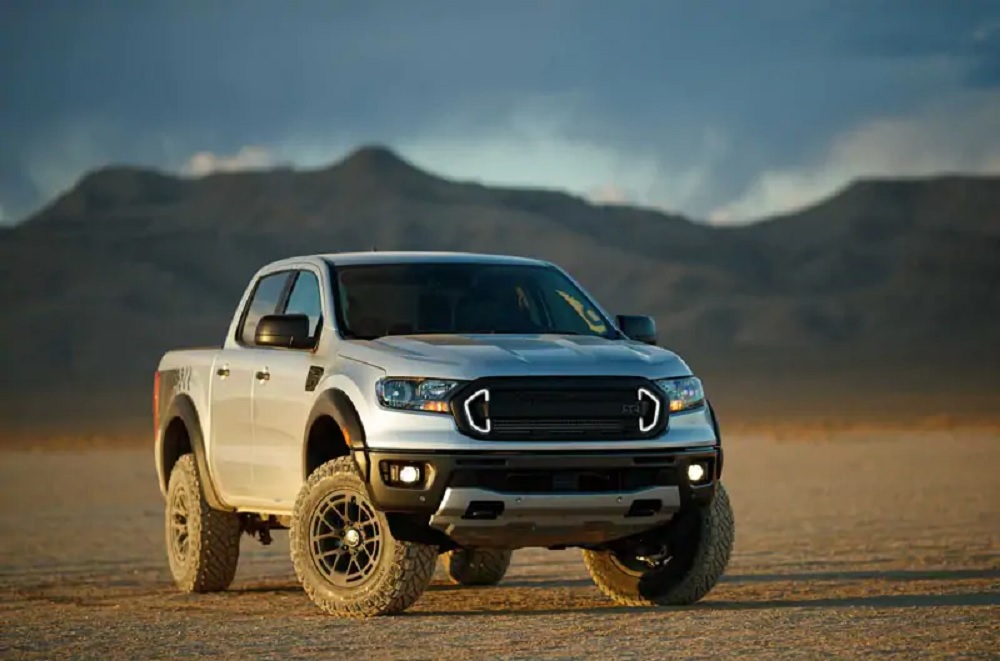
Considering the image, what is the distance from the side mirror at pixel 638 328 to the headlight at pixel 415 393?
187 centimetres

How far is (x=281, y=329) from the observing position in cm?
1155

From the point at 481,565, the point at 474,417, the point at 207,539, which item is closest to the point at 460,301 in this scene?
the point at 474,417

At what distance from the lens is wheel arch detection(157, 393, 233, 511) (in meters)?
13.3

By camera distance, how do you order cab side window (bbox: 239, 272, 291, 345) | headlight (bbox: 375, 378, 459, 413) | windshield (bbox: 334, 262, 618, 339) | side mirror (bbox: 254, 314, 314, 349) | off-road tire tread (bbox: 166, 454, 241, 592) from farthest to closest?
off-road tire tread (bbox: 166, 454, 241, 592) < cab side window (bbox: 239, 272, 291, 345) < windshield (bbox: 334, 262, 618, 339) < side mirror (bbox: 254, 314, 314, 349) < headlight (bbox: 375, 378, 459, 413)

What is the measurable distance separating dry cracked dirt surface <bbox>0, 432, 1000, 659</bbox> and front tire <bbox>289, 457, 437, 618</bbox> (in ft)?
0.50

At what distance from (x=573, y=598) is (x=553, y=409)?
2685mm

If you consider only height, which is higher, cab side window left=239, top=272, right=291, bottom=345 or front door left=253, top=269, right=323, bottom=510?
cab side window left=239, top=272, right=291, bottom=345

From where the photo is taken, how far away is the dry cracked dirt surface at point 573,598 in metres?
9.84

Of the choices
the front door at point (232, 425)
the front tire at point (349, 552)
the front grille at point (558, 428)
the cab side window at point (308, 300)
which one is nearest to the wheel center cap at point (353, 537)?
the front tire at point (349, 552)

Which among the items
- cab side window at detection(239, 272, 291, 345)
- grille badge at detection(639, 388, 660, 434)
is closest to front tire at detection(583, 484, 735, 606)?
grille badge at detection(639, 388, 660, 434)

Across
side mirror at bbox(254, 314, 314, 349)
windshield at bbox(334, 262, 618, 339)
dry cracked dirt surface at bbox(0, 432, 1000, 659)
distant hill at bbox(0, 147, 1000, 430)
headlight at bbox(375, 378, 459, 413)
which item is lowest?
dry cracked dirt surface at bbox(0, 432, 1000, 659)

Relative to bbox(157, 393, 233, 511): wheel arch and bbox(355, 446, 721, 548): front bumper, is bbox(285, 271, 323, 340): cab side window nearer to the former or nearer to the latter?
bbox(157, 393, 233, 511): wheel arch

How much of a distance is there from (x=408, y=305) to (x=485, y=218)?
307 ft

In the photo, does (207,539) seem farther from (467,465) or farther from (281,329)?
(467,465)
